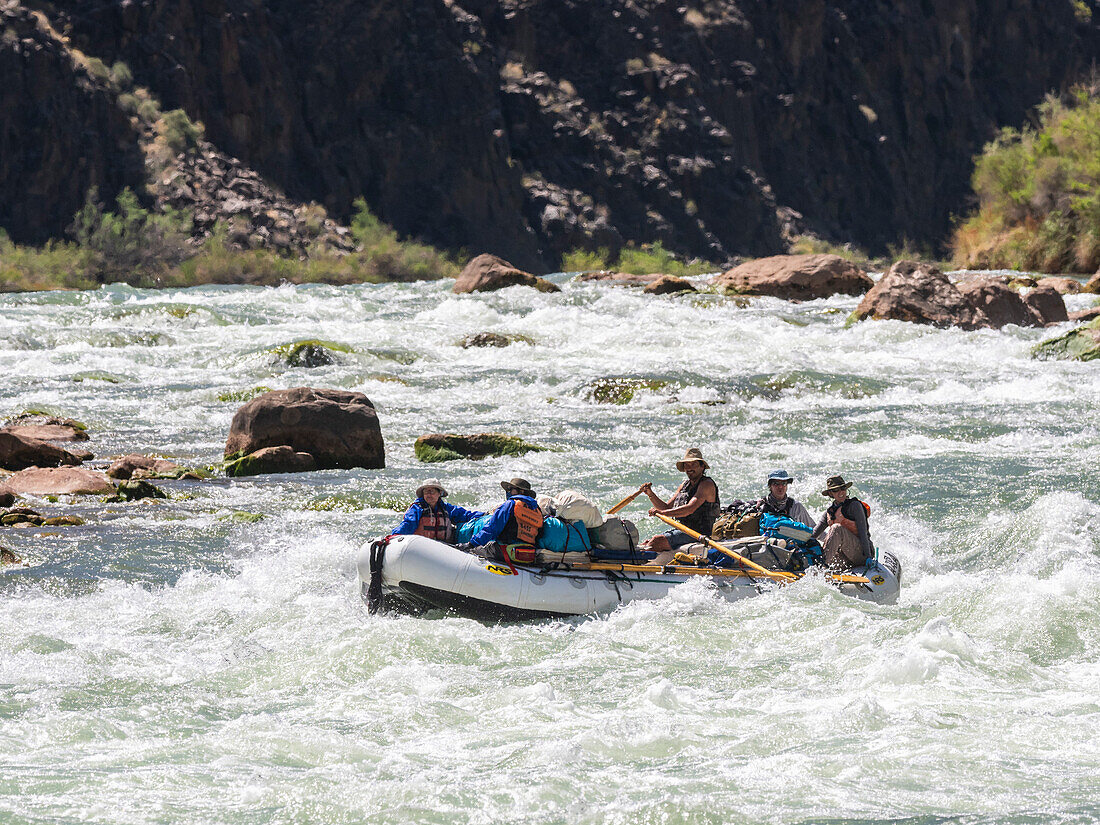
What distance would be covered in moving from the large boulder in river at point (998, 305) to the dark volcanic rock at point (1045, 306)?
0.35 ft

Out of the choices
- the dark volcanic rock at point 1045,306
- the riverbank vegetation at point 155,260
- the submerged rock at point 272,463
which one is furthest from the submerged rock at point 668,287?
the riverbank vegetation at point 155,260

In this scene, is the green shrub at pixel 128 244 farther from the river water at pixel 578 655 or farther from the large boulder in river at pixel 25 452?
the large boulder in river at pixel 25 452

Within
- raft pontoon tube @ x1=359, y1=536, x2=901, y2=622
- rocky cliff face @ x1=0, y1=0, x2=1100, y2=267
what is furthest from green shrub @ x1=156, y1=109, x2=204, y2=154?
raft pontoon tube @ x1=359, y1=536, x2=901, y2=622

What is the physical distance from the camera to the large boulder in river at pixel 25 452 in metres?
12.7

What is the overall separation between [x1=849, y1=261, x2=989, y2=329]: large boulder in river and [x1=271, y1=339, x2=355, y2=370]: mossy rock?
30.5 feet

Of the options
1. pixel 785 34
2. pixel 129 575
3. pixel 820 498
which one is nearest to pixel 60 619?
pixel 129 575

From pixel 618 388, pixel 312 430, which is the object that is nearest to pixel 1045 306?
pixel 618 388

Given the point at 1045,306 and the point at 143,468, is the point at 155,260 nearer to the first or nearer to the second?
the point at 1045,306

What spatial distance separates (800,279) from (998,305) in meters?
6.39

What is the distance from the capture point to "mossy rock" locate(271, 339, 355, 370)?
19.6 meters

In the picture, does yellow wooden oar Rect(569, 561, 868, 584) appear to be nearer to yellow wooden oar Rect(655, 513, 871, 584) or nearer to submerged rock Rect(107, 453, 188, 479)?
yellow wooden oar Rect(655, 513, 871, 584)

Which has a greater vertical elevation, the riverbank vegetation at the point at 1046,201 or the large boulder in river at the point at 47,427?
the riverbank vegetation at the point at 1046,201

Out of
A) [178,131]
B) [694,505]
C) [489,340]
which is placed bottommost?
[694,505]

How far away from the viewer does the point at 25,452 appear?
12805mm
